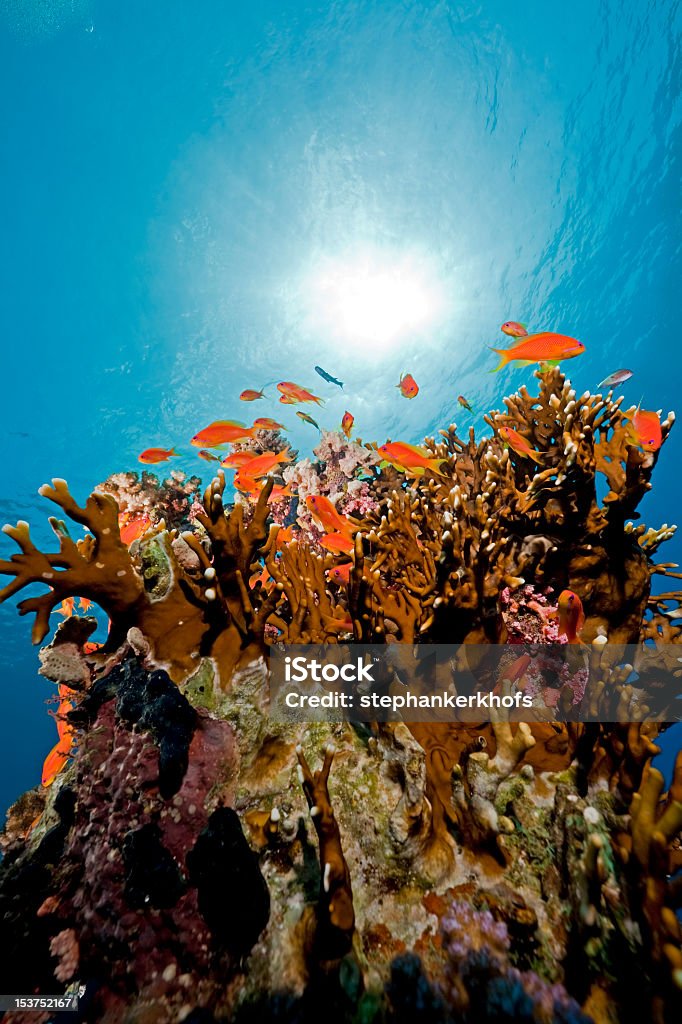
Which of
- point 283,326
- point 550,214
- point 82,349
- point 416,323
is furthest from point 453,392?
point 82,349

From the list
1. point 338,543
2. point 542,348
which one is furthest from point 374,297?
point 338,543

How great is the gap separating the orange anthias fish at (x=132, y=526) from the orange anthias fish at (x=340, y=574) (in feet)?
9.38

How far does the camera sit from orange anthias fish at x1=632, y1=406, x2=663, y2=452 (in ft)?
10.2

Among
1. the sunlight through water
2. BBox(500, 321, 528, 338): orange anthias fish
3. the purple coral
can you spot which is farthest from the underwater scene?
the sunlight through water

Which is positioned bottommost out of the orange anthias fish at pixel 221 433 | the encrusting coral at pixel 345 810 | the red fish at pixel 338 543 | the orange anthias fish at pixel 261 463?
the encrusting coral at pixel 345 810

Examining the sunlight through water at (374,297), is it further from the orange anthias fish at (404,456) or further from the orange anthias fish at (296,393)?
the orange anthias fish at (404,456)

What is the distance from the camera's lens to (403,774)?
188 centimetres

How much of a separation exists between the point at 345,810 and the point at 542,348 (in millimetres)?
4442

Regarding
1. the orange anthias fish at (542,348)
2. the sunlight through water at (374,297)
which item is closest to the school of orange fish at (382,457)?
the orange anthias fish at (542,348)

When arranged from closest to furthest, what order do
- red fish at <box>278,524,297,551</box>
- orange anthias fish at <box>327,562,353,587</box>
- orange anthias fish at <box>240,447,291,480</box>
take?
1. red fish at <box>278,524,297,551</box>
2. orange anthias fish at <box>327,562,353,587</box>
3. orange anthias fish at <box>240,447,291,480</box>

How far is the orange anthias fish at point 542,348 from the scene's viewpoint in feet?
13.0

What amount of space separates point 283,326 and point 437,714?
4468 cm

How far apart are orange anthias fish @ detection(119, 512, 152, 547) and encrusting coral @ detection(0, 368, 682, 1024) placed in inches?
105

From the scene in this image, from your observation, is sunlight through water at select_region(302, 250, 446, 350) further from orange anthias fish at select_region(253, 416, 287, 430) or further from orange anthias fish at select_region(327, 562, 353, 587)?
orange anthias fish at select_region(327, 562, 353, 587)
